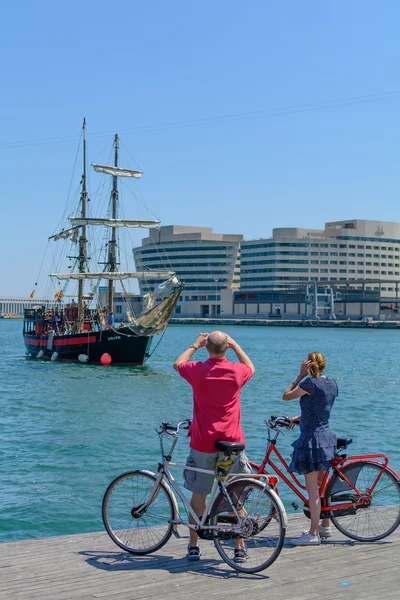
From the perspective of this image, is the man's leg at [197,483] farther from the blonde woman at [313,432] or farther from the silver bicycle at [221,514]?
the blonde woman at [313,432]

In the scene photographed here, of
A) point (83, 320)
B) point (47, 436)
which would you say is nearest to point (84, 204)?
point (83, 320)

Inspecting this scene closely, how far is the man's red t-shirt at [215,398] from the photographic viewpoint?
6516mm

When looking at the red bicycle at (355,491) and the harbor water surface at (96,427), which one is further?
the harbor water surface at (96,427)

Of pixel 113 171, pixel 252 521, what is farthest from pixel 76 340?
pixel 252 521

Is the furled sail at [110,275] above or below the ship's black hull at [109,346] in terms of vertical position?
above

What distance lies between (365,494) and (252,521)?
4.49 ft

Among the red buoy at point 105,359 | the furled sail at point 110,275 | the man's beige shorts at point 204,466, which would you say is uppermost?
the furled sail at point 110,275

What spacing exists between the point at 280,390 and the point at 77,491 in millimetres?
23848

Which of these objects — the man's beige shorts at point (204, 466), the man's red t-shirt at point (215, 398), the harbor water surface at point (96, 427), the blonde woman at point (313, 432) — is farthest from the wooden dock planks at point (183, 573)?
the harbor water surface at point (96, 427)

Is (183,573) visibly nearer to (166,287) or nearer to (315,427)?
(315,427)

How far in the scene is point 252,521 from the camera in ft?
21.1

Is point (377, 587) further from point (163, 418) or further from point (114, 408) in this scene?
point (114, 408)

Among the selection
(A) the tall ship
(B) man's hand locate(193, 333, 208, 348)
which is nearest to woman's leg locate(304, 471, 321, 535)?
(B) man's hand locate(193, 333, 208, 348)

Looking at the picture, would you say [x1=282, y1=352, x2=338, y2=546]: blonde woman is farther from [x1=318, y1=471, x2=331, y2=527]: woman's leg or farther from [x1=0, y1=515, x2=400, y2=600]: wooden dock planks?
[x1=0, y1=515, x2=400, y2=600]: wooden dock planks
